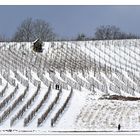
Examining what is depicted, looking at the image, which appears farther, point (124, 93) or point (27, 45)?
point (27, 45)

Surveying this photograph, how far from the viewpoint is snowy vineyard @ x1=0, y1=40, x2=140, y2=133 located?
90.8ft

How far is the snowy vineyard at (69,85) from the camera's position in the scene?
27.7 metres

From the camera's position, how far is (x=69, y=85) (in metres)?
36.4

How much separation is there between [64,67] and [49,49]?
5.39 meters

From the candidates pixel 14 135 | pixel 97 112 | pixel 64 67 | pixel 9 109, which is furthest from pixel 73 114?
pixel 64 67

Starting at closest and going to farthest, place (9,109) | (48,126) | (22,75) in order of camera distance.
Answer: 1. (48,126)
2. (9,109)
3. (22,75)

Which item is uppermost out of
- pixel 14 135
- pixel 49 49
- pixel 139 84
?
pixel 49 49

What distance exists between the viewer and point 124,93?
1396 inches

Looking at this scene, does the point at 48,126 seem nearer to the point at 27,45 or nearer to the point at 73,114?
the point at 73,114

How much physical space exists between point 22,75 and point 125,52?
36.0ft

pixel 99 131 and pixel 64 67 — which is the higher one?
pixel 64 67
